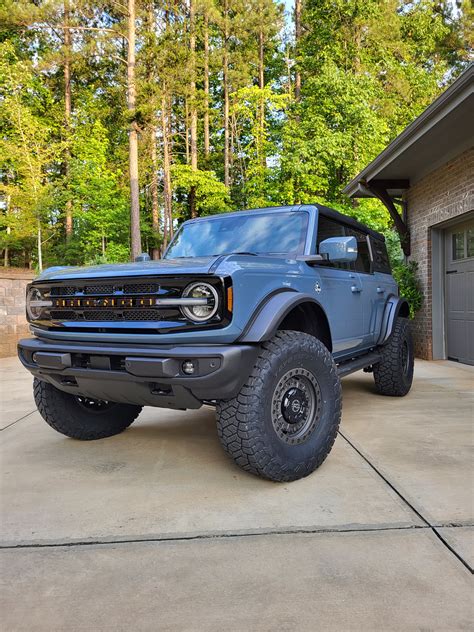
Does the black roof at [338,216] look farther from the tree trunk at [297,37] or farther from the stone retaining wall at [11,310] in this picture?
the tree trunk at [297,37]

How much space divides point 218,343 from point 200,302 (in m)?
0.25

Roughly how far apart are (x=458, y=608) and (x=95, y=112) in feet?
84.4

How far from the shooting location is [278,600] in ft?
6.02

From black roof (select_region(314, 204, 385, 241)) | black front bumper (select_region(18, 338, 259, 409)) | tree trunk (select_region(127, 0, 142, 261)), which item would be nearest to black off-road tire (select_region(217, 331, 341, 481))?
black front bumper (select_region(18, 338, 259, 409))

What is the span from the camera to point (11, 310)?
1029 centimetres

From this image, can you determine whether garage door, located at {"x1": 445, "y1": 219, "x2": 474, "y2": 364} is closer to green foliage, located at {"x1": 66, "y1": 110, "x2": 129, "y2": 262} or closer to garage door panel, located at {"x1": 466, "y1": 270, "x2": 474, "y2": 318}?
garage door panel, located at {"x1": 466, "y1": 270, "x2": 474, "y2": 318}

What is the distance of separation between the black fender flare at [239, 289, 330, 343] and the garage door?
586 cm

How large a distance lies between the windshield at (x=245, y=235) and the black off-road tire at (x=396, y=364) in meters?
2.00

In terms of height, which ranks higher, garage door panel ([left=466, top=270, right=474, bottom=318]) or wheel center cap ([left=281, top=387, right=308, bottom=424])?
garage door panel ([left=466, top=270, right=474, bottom=318])

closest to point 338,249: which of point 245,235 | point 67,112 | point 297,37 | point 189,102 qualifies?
point 245,235

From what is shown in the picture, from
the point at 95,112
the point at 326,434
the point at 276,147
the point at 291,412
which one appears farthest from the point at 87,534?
the point at 95,112

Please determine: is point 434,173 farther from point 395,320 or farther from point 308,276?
point 308,276

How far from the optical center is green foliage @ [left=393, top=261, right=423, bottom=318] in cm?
895

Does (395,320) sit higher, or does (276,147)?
(276,147)
